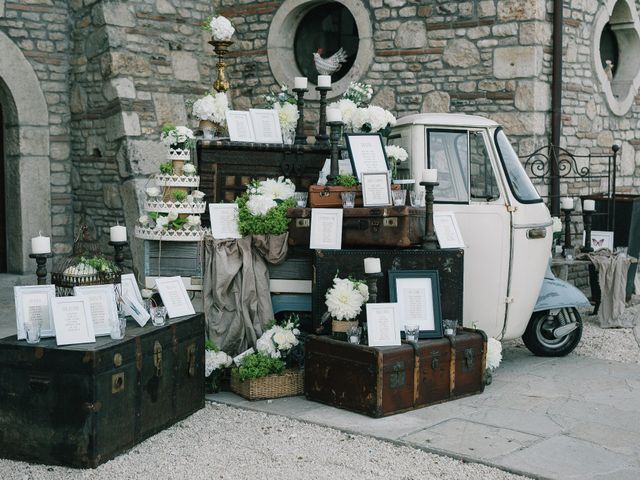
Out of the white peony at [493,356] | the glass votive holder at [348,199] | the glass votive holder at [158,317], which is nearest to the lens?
the glass votive holder at [158,317]

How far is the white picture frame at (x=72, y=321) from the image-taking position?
4543mm

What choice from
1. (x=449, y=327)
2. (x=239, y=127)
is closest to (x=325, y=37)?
(x=239, y=127)

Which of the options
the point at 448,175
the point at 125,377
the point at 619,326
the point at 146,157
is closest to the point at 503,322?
the point at 448,175

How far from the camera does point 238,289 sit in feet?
20.0

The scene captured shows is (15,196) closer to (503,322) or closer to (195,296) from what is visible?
(195,296)

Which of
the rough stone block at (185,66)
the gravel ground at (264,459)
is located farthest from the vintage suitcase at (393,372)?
the rough stone block at (185,66)

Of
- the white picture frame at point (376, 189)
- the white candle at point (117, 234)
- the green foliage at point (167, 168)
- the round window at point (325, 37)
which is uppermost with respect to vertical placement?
the round window at point (325, 37)

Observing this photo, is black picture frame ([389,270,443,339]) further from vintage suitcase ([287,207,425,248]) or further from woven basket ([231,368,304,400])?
woven basket ([231,368,304,400])

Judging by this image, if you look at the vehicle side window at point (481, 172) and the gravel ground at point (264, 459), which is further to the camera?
the vehicle side window at point (481, 172)

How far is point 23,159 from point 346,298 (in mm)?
5897

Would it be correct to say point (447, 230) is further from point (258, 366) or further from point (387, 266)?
point (258, 366)

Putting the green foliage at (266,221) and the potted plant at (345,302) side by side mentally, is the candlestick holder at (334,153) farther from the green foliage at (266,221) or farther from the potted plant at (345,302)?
the potted plant at (345,302)

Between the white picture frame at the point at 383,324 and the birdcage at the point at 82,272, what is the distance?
1526 millimetres

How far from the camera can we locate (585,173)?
32.0ft
